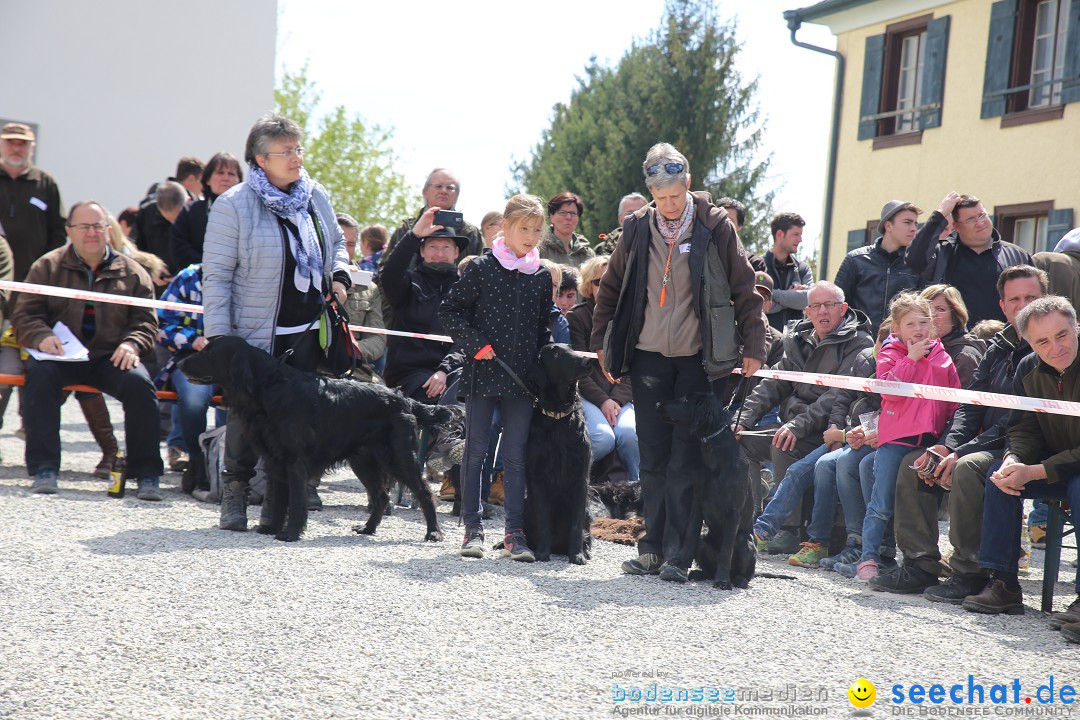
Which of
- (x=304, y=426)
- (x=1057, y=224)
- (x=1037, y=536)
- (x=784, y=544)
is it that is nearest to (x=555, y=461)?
(x=304, y=426)

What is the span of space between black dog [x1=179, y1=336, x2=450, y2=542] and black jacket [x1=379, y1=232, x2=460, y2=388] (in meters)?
1.36

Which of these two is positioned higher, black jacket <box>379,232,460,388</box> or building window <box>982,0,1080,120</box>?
building window <box>982,0,1080,120</box>

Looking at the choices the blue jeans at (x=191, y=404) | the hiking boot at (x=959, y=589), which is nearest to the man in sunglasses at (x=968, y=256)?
the hiking boot at (x=959, y=589)

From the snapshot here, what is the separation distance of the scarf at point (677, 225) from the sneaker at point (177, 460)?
4588 millimetres

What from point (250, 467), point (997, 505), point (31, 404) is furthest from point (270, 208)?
point (997, 505)

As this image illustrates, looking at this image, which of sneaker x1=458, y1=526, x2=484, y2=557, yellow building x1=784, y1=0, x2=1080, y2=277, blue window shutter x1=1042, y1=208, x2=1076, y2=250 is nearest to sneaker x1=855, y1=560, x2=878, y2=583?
sneaker x1=458, y1=526, x2=484, y2=557

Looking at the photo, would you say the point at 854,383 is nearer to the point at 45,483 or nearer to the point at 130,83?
the point at 45,483

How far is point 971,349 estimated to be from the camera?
6109 millimetres

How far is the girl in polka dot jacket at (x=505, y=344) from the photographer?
221 inches

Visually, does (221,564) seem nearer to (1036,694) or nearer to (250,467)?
(250,467)

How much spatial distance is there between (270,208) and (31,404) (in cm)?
245

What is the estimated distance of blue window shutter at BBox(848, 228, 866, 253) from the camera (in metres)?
17.5

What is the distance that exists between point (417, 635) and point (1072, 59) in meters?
13.5

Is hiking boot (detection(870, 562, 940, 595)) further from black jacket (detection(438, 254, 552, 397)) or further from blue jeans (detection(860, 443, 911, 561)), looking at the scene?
black jacket (detection(438, 254, 552, 397))
